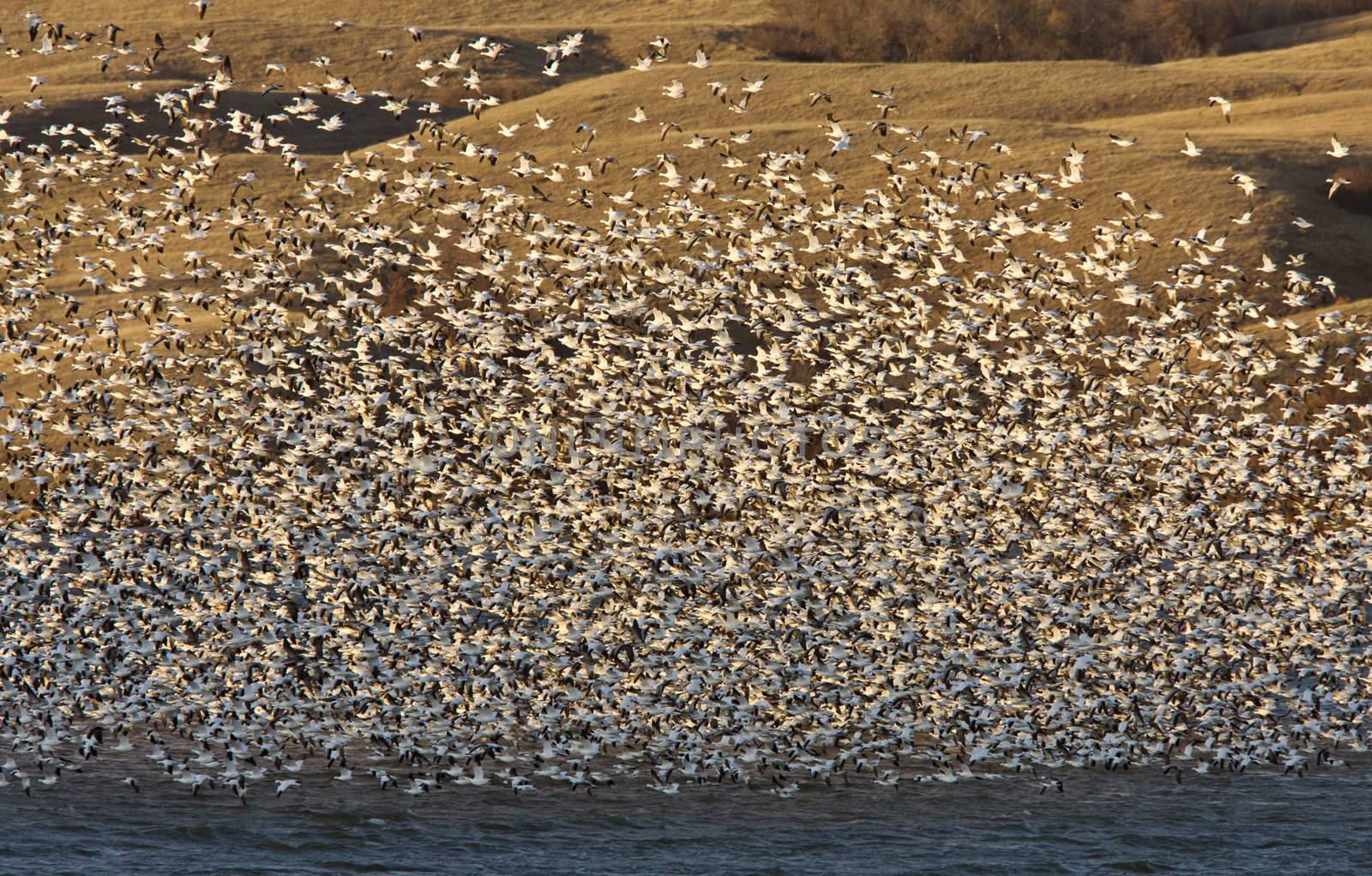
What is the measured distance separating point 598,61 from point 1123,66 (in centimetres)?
3108

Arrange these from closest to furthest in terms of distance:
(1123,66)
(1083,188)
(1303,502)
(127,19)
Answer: (1303,502), (1083,188), (1123,66), (127,19)

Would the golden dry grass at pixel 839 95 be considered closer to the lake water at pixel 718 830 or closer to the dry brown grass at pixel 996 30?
the dry brown grass at pixel 996 30

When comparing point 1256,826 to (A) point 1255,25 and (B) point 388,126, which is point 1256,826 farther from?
(A) point 1255,25

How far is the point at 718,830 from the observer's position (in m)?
26.9

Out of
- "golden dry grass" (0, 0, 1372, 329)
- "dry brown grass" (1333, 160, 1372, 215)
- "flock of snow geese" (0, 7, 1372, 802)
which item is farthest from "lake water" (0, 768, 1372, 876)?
"dry brown grass" (1333, 160, 1372, 215)

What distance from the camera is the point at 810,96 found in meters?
75.8

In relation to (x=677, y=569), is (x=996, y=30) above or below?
above

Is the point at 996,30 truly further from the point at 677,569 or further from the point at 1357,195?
the point at 677,569

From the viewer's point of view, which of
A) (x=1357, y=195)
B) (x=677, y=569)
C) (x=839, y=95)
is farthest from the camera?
(x=839, y=95)

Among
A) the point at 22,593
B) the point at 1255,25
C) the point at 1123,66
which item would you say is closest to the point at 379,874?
the point at 22,593

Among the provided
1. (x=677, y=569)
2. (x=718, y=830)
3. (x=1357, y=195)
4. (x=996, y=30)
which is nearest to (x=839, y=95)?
(x=1357, y=195)

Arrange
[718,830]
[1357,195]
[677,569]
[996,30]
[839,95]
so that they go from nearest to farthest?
[718,830] → [677,569] → [1357,195] → [839,95] → [996,30]

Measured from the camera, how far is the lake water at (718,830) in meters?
25.2

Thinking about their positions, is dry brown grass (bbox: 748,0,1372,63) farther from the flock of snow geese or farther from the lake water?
the lake water
